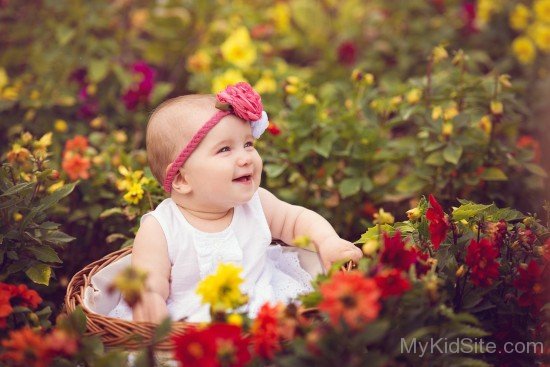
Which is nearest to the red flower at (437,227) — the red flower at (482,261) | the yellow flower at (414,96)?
the red flower at (482,261)

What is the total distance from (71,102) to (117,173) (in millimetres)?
1075

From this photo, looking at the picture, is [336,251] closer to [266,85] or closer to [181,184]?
[181,184]

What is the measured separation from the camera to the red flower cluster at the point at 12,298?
1.72 metres

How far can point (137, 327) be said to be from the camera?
174 centimetres

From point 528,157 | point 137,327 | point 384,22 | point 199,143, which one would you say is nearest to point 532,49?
point 384,22

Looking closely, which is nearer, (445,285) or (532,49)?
(445,285)

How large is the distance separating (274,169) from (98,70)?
5.57 feet

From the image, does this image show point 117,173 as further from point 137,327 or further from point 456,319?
point 456,319

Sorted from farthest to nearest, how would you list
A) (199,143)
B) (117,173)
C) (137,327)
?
(117,173) < (199,143) < (137,327)

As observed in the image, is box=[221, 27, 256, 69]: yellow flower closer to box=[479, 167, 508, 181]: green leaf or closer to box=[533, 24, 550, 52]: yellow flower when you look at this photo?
box=[479, 167, 508, 181]: green leaf

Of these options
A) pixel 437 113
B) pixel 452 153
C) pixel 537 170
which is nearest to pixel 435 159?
pixel 452 153

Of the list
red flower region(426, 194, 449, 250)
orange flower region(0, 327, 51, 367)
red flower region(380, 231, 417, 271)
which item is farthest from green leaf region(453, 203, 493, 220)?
orange flower region(0, 327, 51, 367)

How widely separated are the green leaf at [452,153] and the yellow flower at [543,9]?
2.09 meters

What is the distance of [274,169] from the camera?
2.85m
